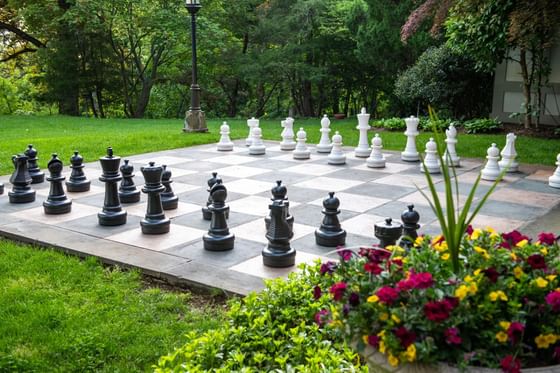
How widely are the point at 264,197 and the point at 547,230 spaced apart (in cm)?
283

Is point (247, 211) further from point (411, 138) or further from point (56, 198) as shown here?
point (411, 138)

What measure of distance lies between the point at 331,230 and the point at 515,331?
2.87m

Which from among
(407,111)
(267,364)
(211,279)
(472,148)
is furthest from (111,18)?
(267,364)

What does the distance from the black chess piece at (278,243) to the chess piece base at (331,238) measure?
477 mm

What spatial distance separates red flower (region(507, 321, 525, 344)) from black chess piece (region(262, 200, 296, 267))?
2440 mm

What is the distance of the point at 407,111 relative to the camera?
616 inches

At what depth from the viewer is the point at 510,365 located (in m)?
1.72

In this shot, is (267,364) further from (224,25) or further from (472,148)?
(224,25)

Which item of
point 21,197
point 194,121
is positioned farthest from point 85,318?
point 194,121

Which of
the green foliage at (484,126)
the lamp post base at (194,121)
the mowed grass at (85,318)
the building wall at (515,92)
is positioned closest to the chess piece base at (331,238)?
the mowed grass at (85,318)

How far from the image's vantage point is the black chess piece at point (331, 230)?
4.62 m

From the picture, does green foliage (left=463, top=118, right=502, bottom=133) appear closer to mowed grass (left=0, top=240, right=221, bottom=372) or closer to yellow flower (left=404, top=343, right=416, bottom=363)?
mowed grass (left=0, top=240, right=221, bottom=372)

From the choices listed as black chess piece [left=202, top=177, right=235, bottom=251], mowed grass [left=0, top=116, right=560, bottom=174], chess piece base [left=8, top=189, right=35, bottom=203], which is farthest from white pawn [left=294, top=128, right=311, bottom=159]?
black chess piece [left=202, top=177, right=235, bottom=251]

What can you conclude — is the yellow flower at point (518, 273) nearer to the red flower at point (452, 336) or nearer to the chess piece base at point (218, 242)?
the red flower at point (452, 336)
